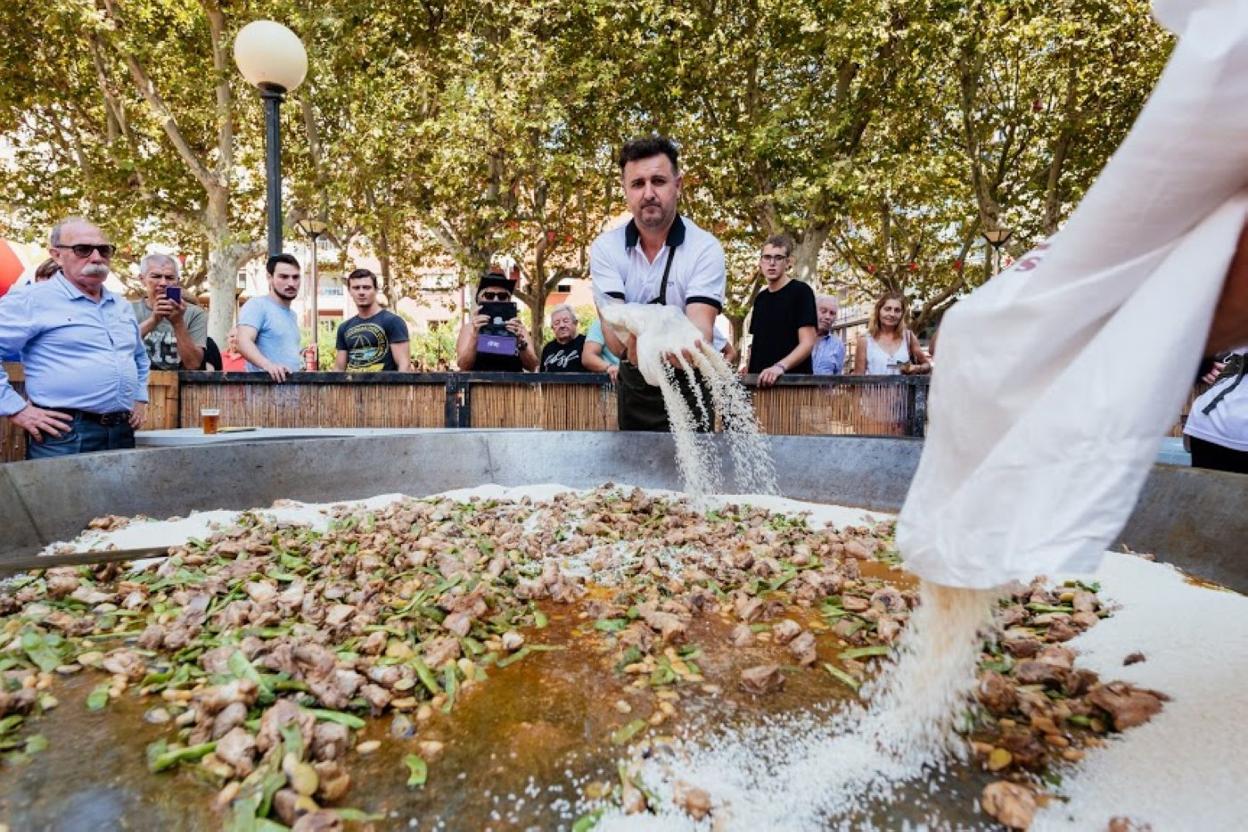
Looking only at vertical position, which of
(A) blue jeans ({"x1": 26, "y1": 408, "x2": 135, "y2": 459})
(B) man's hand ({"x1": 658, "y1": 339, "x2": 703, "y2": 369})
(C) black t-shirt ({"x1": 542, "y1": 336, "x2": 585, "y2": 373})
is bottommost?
(A) blue jeans ({"x1": 26, "y1": 408, "x2": 135, "y2": 459})

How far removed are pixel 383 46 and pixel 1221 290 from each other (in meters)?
12.3

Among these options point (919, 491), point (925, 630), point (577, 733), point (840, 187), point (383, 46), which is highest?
point (383, 46)

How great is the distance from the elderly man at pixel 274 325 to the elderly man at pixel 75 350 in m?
1.00

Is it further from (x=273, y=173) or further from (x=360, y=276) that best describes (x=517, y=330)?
(x=273, y=173)

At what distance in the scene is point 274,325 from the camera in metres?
4.81

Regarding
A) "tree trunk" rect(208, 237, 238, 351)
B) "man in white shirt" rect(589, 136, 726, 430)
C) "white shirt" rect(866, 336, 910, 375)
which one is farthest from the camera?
"tree trunk" rect(208, 237, 238, 351)

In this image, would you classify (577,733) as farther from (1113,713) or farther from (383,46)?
(383,46)

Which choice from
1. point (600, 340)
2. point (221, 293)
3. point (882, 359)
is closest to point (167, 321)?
point (600, 340)

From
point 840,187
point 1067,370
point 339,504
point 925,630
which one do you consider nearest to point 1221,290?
point 1067,370

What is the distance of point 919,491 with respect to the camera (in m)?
1.09

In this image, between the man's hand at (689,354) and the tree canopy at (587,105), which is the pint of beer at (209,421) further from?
the tree canopy at (587,105)

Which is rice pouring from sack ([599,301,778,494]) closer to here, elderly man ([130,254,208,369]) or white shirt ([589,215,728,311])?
white shirt ([589,215,728,311])

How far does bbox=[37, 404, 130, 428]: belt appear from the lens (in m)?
3.33

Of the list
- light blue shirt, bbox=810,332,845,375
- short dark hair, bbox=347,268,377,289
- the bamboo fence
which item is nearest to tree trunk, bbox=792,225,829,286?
light blue shirt, bbox=810,332,845,375
